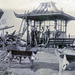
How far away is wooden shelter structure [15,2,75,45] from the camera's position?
50.4ft

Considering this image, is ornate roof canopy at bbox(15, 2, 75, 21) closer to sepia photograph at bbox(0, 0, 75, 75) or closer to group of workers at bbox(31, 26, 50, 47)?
sepia photograph at bbox(0, 0, 75, 75)

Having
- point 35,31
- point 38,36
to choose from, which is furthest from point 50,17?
point 38,36

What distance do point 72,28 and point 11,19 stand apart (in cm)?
690

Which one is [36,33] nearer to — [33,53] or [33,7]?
[33,7]

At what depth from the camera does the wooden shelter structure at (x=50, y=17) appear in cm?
1536

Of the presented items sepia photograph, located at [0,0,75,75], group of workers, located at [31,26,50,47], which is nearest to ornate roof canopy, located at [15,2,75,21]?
sepia photograph, located at [0,0,75,75]

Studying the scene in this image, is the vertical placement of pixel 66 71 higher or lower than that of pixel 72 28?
lower

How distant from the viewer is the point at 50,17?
53.8 feet

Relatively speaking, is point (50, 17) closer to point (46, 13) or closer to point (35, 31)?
point (46, 13)

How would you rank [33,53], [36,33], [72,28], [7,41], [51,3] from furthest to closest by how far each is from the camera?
[72,28], [51,3], [36,33], [7,41], [33,53]

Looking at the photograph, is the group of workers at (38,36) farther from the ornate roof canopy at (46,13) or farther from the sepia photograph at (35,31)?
the ornate roof canopy at (46,13)

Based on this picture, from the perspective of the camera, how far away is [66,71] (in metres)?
7.21

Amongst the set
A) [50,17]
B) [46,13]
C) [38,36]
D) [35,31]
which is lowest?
[38,36]

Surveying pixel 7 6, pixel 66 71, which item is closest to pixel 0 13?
pixel 7 6
